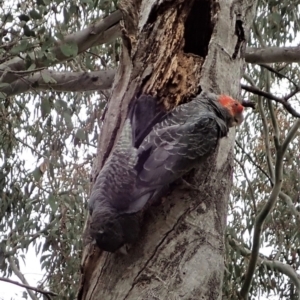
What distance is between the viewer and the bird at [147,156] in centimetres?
146

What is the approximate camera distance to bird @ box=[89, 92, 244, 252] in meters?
1.46

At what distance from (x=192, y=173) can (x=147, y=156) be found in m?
0.13

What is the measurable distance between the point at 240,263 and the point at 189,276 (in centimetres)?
278

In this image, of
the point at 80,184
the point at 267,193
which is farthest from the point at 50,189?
the point at 267,193

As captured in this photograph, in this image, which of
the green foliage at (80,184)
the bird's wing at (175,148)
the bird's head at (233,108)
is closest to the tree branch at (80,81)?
the green foliage at (80,184)

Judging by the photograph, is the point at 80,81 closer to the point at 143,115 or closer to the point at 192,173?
the point at 143,115

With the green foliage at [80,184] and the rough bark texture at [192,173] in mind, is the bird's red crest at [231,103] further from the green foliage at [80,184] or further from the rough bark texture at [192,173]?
the green foliage at [80,184]

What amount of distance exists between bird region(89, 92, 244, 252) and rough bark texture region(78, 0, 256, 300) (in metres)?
0.06

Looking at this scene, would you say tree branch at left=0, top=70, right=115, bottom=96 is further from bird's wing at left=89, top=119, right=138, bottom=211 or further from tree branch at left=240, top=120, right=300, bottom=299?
bird's wing at left=89, top=119, right=138, bottom=211

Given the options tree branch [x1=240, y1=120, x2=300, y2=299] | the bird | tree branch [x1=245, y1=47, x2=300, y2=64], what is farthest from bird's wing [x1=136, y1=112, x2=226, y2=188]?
tree branch [x1=245, y1=47, x2=300, y2=64]

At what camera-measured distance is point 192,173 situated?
1628 mm

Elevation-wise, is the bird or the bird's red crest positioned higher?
the bird's red crest

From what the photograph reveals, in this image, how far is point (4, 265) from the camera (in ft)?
13.8

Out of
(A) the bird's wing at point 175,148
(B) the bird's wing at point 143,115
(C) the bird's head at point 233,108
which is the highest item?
(C) the bird's head at point 233,108
